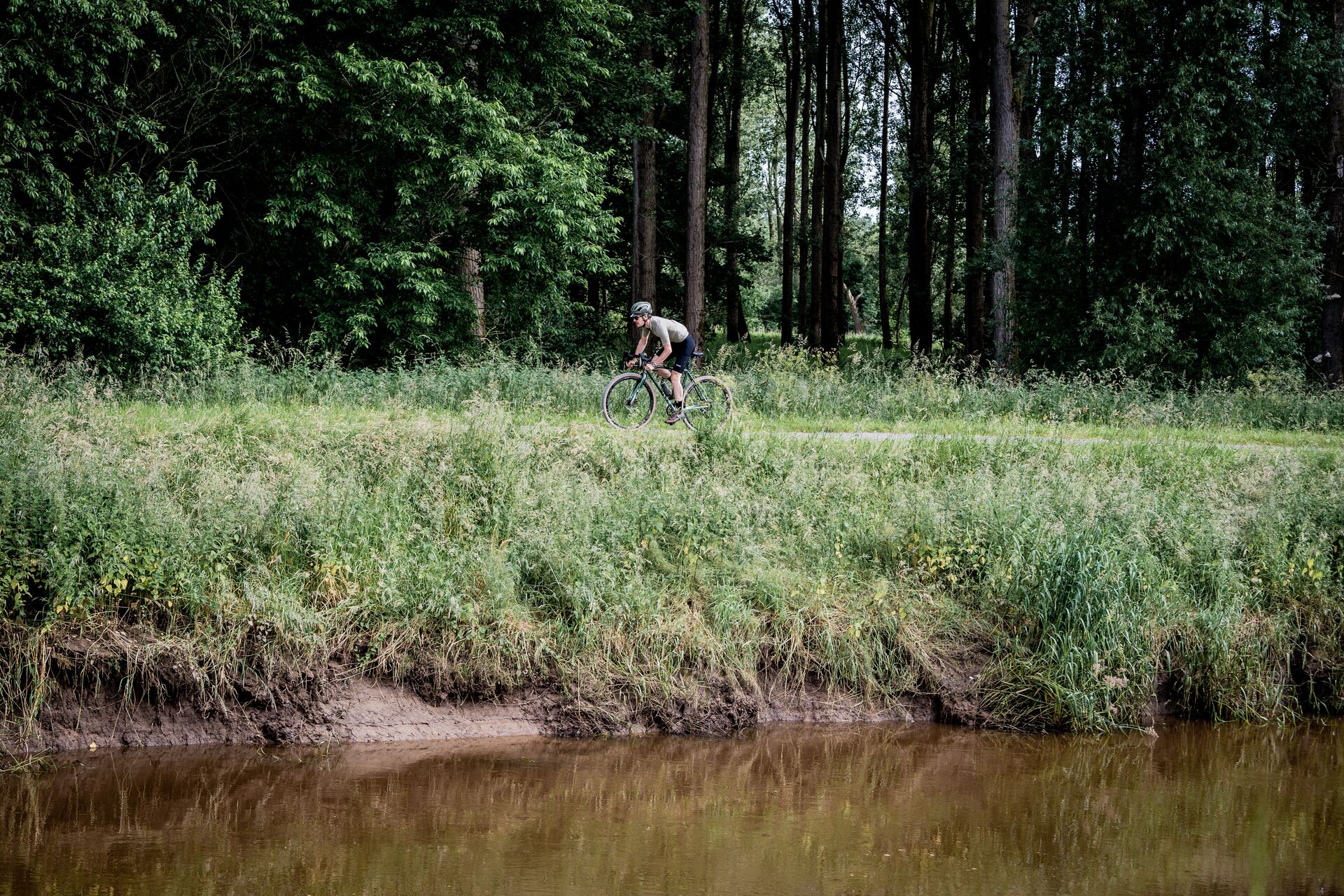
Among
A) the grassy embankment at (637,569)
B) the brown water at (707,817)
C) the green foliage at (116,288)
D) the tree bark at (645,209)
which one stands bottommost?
the brown water at (707,817)

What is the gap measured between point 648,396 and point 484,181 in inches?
320

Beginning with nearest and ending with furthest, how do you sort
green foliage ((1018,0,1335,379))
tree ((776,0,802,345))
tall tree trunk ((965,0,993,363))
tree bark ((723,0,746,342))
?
green foliage ((1018,0,1335,379))
tall tree trunk ((965,0,993,363))
tree bark ((723,0,746,342))
tree ((776,0,802,345))

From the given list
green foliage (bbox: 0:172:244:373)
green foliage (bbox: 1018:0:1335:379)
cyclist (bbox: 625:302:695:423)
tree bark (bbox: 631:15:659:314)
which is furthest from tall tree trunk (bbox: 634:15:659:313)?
cyclist (bbox: 625:302:695:423)

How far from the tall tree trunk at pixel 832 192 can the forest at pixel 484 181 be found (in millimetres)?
5421

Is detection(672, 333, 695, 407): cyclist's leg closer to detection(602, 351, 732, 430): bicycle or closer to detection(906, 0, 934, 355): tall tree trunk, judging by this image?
detection(602, 351, 732, 430): bicycle

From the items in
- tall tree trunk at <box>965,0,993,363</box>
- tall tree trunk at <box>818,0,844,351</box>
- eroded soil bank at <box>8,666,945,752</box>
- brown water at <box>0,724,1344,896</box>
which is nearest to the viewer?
brown water at <box>0,724,1344,896</box>

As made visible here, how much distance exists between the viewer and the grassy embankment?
314 inches

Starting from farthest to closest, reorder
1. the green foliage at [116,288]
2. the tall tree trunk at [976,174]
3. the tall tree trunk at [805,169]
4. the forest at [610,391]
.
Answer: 1. the tall tree trunk at [805,169]
2. the tall tree trunk at [976,174]
3. the green foliage at [116,288]
4. the forest at [610,391]

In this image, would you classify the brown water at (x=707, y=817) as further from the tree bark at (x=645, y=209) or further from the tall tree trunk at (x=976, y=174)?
the tree bark at (x=645, y=209)

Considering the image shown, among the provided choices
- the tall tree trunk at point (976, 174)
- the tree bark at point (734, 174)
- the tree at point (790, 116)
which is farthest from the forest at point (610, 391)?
the tree at point (790, 116)

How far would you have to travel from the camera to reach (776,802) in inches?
281

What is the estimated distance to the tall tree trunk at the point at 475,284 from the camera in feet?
66.3

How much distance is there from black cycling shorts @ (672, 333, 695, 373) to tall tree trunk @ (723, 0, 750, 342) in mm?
16680

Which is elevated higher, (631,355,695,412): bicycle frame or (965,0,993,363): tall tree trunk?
(965,0,993,363): tall tree trunk
